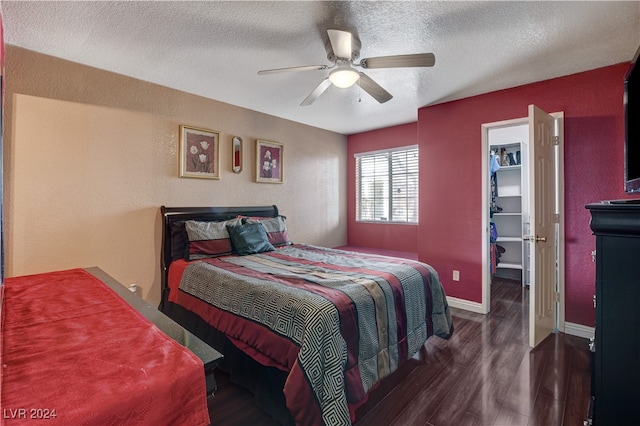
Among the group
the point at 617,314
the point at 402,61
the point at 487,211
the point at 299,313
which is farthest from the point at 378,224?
the point at 617,314

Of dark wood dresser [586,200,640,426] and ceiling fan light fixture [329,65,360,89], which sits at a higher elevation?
ceiling fan light fixture [329,65,360,89]

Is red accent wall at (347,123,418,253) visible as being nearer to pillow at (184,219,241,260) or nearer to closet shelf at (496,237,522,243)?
closet shelf at (496,237,522,243)

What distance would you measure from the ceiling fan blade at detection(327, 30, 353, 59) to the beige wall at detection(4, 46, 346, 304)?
6.53 feet

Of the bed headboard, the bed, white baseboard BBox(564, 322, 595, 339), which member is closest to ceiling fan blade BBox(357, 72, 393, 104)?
the bed

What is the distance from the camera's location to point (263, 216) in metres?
3.86

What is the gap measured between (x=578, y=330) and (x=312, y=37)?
139 inches

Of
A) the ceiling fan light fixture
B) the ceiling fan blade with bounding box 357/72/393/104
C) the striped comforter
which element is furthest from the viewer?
the ceiling fan blade with bounding box 357/72/393/104

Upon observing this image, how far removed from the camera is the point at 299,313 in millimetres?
1600

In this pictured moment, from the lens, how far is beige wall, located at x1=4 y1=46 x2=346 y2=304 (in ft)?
7.48

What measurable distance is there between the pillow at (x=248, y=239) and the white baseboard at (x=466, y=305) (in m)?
2.28

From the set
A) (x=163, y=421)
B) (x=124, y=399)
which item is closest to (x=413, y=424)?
(x=163, y=421)

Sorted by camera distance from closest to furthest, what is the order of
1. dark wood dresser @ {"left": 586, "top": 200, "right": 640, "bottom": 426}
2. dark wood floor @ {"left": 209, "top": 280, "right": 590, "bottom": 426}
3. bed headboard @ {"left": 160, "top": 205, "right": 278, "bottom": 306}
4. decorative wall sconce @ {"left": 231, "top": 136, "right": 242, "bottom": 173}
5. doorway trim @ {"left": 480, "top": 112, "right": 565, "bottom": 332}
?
dark wood dresser @ {"left": 586, "top": 200, "right": 640, "bottom": 426} → dark wood floor @ {"left": 209, "top": 280, "right": 590, "bottom": 426} → doorway trim @ {"left": 480, "top": 112, "right": 565, "bottom": 332} → bed headboard @ {"left": 160, "top": 205, "right": 278, "bottom": 306} → decorative wall sconce @ {"left": 231, "top": 136, "right": 242, "bottom": 173}

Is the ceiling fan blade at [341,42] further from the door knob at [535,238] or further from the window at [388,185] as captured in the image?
the window at [388,185]

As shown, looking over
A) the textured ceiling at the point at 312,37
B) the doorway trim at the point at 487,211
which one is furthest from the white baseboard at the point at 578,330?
the textured ceiling at the point at 312,37
